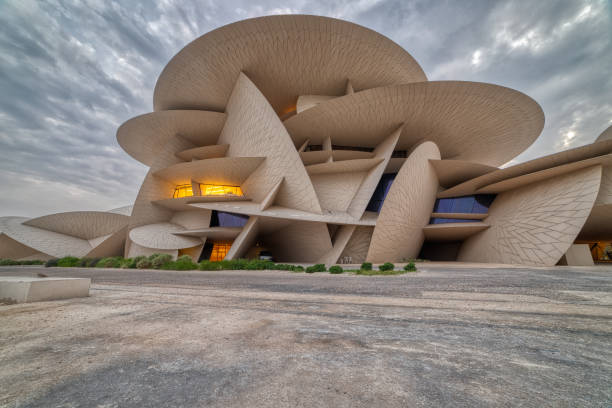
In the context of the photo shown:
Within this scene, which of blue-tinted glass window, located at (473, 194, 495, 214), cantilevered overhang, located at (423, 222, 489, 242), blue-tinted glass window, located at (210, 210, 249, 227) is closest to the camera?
cantilevered overhang, located at (423, 222, 489, 242)

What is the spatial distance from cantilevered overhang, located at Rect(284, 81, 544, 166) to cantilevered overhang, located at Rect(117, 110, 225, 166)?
26.8 ft

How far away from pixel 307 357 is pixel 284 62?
66.6 feet

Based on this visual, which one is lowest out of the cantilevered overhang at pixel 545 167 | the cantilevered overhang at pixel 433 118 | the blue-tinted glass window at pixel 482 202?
the blue-tinted glass window at pixel 482 202

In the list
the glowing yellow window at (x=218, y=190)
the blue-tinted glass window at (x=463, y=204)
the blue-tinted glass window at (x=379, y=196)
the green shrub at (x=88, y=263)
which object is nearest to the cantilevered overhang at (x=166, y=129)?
the glowing yellow window at (x=218, y=190)

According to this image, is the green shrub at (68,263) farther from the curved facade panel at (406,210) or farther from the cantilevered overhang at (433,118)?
the curved facade panel at (406,210)

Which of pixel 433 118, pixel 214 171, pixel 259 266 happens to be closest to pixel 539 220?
pixel 433 118

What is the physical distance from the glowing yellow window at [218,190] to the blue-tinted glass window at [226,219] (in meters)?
2.51

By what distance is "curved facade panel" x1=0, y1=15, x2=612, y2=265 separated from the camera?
559 inches

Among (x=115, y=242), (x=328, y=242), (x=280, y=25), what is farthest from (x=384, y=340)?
(x=115, y=242)

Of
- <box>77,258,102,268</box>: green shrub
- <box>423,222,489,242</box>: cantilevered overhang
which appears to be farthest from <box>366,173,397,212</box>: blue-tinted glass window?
<box>77,258,102,268</box>: green shrub

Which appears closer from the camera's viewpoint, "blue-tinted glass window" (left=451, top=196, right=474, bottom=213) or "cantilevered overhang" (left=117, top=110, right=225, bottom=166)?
"blue-tinted glass window" (left=451, top=196, right=474, bottom=213)

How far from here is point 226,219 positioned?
19.1 m

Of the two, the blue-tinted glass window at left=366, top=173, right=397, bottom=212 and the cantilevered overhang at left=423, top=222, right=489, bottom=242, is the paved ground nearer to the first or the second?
the cantilevered overhang at left=423, top=222, right=489, bottom=242

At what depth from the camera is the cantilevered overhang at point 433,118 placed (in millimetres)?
14977
